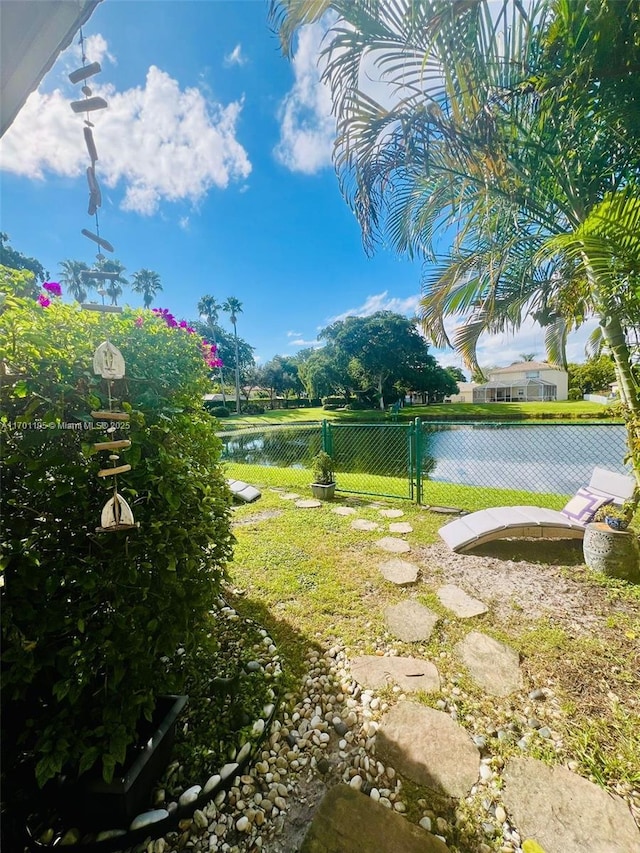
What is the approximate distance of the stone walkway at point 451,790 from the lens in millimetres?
1053

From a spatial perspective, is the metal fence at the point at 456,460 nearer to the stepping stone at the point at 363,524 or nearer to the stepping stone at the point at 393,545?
the stepping stone at the point at 363,524

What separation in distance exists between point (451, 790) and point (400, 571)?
166 cm

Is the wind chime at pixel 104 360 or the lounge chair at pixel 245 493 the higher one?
the wind chime at pixel 104 360

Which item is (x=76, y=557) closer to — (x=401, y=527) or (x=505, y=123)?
(x=401, y=527)

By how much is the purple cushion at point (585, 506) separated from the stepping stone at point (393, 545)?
171 centimetres

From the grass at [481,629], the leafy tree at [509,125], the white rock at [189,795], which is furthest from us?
the leafy tree at [509,125]

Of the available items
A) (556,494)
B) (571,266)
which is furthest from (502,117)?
(556,494)

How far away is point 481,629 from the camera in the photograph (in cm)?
211

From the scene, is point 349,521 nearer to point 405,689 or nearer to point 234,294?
point 405,689

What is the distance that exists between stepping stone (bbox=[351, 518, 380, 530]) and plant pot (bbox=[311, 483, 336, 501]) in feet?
3.24

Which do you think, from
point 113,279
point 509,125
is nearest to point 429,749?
point 113,279

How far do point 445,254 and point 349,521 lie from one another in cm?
359

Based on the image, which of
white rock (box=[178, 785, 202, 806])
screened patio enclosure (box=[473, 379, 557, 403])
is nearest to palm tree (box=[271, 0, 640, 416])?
white rock (box=[178, 785, 202, 806])

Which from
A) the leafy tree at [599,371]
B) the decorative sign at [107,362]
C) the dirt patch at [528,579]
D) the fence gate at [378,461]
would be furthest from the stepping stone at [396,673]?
the fence gate at [378,461]
